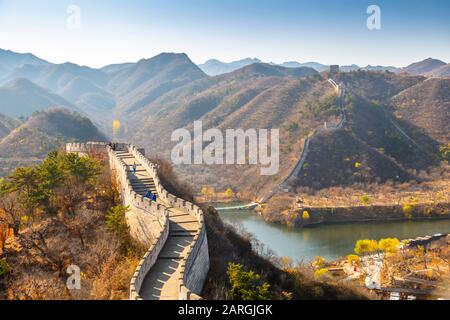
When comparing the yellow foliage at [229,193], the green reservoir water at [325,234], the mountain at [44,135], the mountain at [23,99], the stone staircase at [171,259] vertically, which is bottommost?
the green reservoir water at [325,234]

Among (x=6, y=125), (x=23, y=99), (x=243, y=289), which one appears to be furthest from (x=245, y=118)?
(x=23, y=99)

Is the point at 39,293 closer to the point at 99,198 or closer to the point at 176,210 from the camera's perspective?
the point at 176,210

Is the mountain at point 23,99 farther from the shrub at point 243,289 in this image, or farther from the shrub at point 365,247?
the shrub at point 243,289

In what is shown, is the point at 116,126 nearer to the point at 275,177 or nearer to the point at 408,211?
the point at 275,177

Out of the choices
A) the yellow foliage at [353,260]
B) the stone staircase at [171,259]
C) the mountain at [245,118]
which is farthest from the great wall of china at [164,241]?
Answer: the mountain at [245,118]

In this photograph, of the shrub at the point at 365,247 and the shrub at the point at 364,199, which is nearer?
the shrub at the point at 365,247
